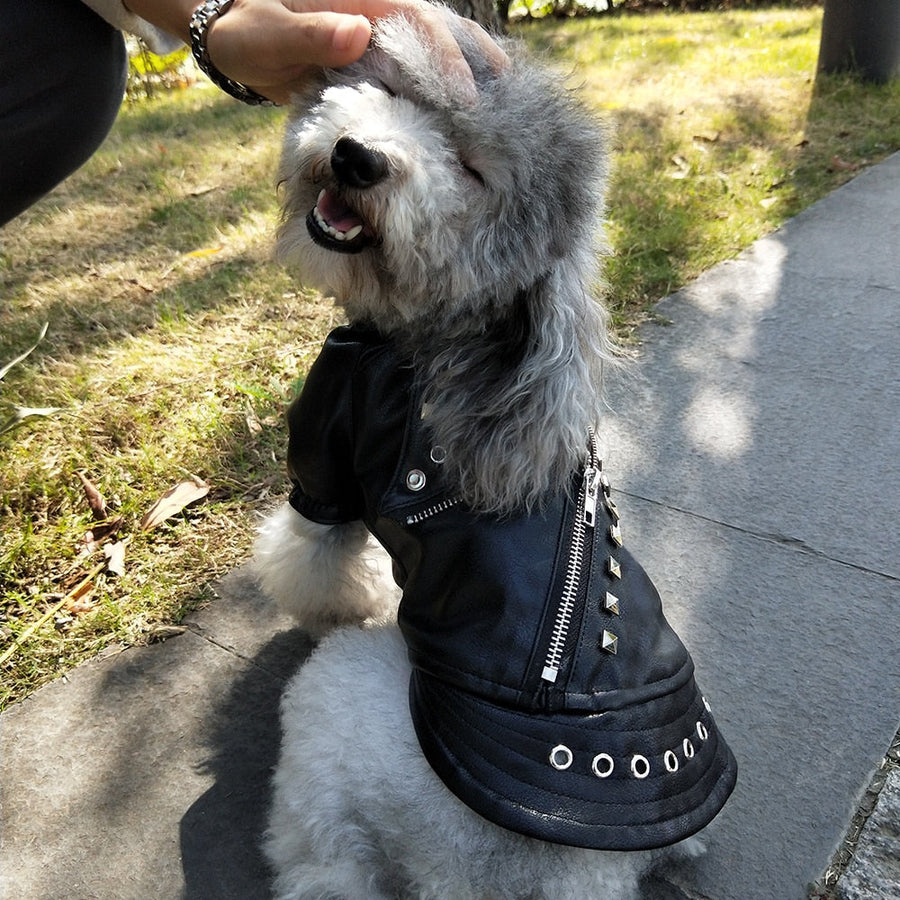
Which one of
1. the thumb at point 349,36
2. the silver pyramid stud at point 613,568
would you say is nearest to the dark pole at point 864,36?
the thumb at point 349,36

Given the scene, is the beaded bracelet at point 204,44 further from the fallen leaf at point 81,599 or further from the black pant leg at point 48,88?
the fallen leaf at point 81,599

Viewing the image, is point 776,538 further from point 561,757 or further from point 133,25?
point 133,25

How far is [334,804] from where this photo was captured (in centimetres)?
160

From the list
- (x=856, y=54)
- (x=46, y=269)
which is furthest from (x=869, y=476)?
(x=856, y=54)

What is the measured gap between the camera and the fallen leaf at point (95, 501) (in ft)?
9.01

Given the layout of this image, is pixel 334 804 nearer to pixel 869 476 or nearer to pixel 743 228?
pixel 869 476

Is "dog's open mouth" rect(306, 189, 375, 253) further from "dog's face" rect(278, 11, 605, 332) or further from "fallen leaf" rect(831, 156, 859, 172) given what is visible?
"fallen leaf" rect(831, 156, 859, 172)

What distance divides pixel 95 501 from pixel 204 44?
148cm

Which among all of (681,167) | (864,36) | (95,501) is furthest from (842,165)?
(95,501)

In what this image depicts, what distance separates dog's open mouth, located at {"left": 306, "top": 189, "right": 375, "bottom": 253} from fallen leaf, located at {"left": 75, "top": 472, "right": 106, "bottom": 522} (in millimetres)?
1453

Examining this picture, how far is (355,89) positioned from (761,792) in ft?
6.12

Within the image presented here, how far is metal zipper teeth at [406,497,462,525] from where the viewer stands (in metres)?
1.75

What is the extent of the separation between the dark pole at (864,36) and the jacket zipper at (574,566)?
601 cm

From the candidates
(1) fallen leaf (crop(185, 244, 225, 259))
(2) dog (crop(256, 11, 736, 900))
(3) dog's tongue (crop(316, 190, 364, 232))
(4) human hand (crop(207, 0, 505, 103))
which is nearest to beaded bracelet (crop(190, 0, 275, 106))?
(4) human hand (crop(207, 0, 505, 103))
